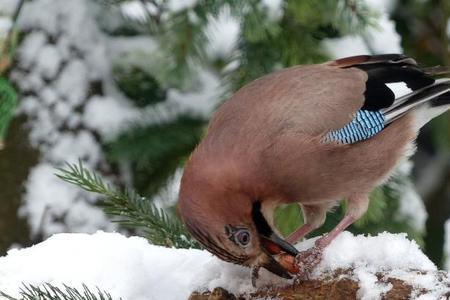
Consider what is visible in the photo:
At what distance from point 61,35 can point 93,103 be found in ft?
0.84

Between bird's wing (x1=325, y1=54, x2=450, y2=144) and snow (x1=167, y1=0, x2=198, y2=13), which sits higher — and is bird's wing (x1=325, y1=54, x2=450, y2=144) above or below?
below

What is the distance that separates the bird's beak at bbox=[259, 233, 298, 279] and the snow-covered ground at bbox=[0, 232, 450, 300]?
18mm

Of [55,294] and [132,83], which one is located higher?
[132,83]

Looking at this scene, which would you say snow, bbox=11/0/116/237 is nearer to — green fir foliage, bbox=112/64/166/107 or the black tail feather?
green fir foliage, bbox=112/64/166/107

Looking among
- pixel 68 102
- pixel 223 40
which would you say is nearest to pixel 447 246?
pixel 223 40

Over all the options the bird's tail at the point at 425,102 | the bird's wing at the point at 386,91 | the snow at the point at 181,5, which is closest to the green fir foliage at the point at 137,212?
the bird's wing at the point at 386,91

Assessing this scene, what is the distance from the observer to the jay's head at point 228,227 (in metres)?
1.92

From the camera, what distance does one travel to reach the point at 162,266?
2.00 meters

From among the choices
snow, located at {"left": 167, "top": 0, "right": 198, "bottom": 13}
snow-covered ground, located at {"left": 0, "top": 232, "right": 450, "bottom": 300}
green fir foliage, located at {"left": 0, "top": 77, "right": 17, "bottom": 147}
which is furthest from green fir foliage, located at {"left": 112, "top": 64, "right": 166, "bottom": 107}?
snow-covered ground, located at {"left": 0, "top": 232, "right": 450, "bottom": 300}

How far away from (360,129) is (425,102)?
0.99 feet

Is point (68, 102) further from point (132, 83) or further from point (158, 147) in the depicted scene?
point (158, 147)

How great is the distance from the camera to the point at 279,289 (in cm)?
185

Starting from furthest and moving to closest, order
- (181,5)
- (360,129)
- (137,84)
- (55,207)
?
1. (137,84)
2. (55,207)
3. (181,5)
4. (360,129)

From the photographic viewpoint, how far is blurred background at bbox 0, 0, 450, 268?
282 centimetres
